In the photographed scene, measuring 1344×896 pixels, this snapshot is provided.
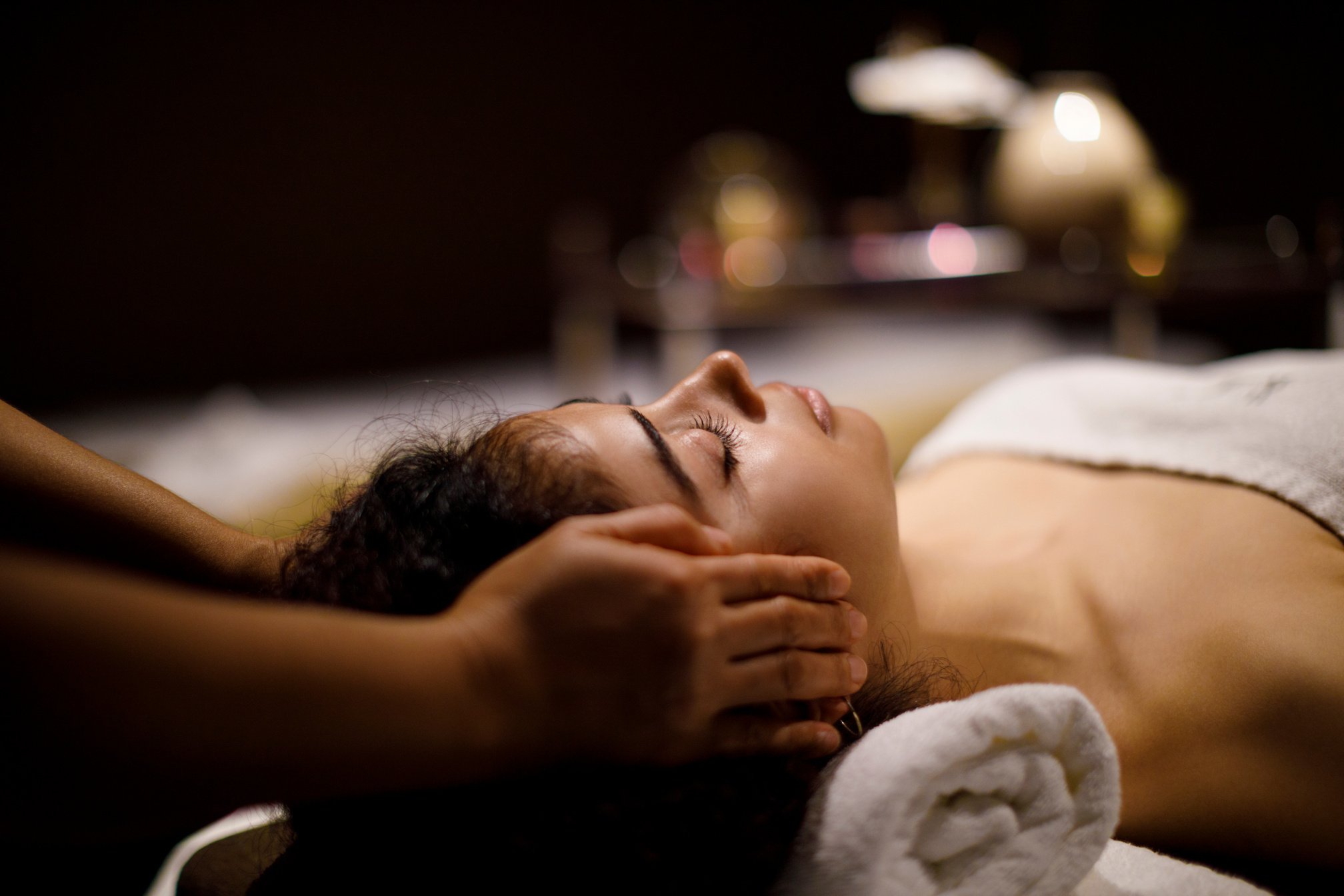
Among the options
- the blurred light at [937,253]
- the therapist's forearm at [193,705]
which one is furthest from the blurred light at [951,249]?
the therapist's forearm at [193,705]

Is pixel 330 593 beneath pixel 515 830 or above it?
above

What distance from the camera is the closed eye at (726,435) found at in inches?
28.4

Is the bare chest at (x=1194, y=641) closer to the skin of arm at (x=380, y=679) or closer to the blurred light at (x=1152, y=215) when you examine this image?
the skin of arm at (x=380, y=679)

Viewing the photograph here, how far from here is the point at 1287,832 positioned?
73cm

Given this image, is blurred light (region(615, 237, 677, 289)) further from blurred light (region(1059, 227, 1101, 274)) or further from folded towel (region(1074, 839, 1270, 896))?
folded towel (region(1074, 839, 1270, 896))

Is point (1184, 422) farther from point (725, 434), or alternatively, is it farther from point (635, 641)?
point (635, 641)

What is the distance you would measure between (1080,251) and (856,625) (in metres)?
1.35

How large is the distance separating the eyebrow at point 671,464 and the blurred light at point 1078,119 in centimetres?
133

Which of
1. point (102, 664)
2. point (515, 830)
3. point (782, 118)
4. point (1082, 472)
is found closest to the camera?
point (102, 664)

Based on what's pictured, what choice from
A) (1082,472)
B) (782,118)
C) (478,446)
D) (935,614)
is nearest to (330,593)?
(478,446)

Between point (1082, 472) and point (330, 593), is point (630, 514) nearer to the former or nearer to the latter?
point (330, 593)

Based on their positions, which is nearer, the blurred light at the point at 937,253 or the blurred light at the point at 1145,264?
the blurred light at the point at 1145,264

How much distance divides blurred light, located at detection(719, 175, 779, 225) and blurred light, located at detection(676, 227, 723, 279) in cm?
8

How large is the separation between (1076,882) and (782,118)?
4.05 m
